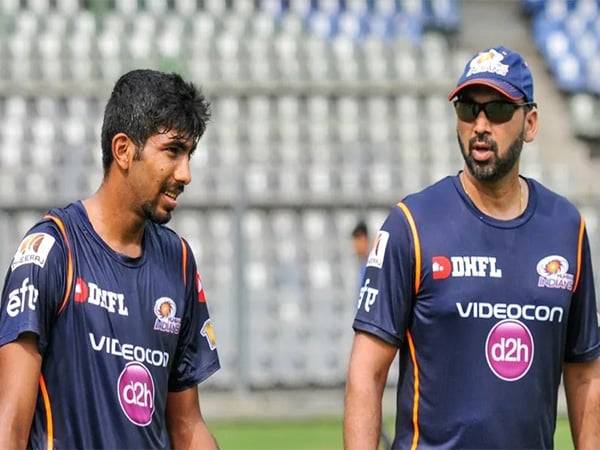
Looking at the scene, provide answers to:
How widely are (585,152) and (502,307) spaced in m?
14.7

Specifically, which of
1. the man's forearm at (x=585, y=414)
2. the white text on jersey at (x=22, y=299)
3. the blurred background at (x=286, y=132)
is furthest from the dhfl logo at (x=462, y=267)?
the blurred background at (x=286, y=132)

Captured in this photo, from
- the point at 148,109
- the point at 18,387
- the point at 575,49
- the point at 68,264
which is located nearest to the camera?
the point at 18,387

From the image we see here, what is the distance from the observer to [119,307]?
3.99 metres

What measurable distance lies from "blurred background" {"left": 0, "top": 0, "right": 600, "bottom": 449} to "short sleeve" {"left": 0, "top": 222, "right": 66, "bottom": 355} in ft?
25.5

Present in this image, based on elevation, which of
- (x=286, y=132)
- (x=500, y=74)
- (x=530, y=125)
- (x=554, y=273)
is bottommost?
(x=554, y=273)

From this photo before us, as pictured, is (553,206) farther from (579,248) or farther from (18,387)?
(18,387)

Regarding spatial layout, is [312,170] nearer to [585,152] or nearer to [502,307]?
[585,152]

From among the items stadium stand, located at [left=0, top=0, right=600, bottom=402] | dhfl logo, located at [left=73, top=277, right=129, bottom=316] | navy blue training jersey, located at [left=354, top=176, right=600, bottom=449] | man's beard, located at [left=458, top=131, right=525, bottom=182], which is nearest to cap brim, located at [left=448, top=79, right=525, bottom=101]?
man's beard, located at [left=458, top=131, right=525, bottom=182]

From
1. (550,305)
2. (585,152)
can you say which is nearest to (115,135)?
(550,305)

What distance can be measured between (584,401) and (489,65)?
1.04 metres

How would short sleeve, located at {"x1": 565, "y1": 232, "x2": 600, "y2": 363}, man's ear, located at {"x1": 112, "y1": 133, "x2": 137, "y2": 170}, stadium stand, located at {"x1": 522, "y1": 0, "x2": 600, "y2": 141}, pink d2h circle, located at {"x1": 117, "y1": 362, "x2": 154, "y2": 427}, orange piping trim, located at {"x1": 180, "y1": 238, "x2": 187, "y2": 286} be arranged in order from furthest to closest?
stadium stand, located at {"x1": 522, "y1": 0, "x2": 600, "y2": 141}, short sleeve, located at {"x1": 565, "y1": 232, "x2": 600, "y2": 363}, orange piping trim, located at {"x1": 180, "y1": 238, "x2": 187, "y2": 286}, man's ear, located at {"x1": 112, "y1": 133, "x2": 137, "y2": 170}, pink d2h circle, located at {"x1": 117, "y1": 362, "x2": 154, "y2": 427}

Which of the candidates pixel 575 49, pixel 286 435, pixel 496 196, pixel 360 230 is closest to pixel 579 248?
pixel 496 196

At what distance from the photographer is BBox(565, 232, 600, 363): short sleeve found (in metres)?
4.36

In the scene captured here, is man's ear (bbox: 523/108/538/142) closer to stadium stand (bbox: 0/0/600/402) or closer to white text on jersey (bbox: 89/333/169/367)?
white text on jersey (bbox: 89/333/169/367)
